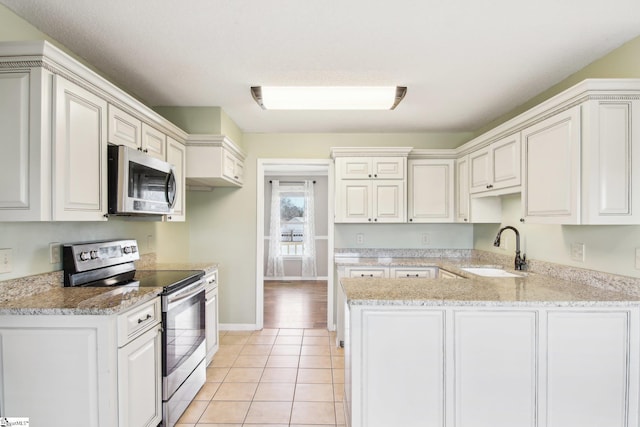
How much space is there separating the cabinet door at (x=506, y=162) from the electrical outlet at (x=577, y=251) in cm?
57

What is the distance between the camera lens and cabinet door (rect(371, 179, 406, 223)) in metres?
3.56

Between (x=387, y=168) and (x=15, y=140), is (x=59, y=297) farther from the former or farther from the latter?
(x=387, y=168)

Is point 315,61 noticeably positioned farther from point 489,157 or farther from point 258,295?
point 258,295

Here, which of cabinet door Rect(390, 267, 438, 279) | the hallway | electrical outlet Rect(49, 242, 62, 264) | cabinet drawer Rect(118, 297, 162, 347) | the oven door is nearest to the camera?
cabinet drawer Rect(118, 297, 162, 347)

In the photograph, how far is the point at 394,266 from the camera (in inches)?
130

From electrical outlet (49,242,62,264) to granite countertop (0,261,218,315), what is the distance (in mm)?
70

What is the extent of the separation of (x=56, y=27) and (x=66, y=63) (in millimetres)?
454

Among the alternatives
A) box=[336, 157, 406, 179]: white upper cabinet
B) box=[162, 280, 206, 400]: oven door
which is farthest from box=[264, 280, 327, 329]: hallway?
box=[336, 157, 406, 179]: white upper cabinet

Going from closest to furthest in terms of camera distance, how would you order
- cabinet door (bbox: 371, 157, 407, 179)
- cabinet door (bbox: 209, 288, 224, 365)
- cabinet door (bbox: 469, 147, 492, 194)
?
1. cabinet door (bbox: 209, 288, 224, 365)
2. cabinet door (bbox: 469, 147, 492, 194)
3. cabinet door (bbox: 371, 157, 407, 179)

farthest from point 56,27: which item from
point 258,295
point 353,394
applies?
point 258,295

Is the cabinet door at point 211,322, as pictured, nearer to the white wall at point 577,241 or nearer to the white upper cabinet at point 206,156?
the white upper cabinet at point 206,156

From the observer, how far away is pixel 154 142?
243 cm

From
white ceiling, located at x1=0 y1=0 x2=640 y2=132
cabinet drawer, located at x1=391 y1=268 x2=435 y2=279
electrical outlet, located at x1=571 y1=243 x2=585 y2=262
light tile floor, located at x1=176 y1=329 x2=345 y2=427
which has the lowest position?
light tile floor, located at x1=176 y1=329 x2=345 y2=427

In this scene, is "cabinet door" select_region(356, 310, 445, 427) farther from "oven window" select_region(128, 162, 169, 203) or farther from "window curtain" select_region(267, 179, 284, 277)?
"window curtain" select_region(267, 179, 284, 277)
